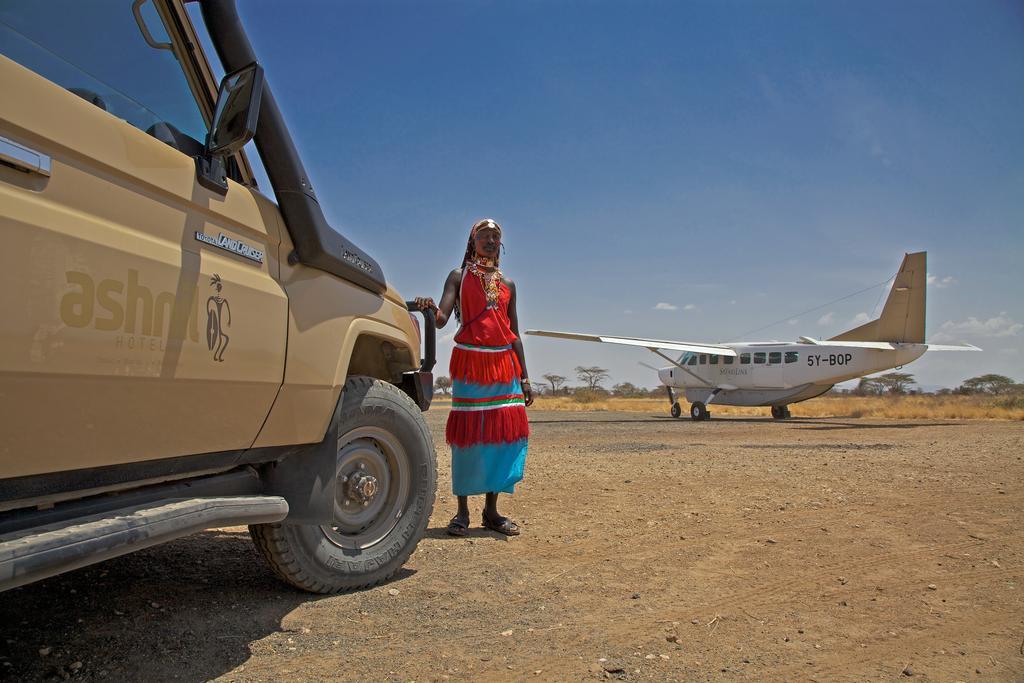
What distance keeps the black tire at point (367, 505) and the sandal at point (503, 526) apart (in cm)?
113

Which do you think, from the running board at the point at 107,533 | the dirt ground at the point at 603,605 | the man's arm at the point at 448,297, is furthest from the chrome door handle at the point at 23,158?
the man's arm at the point at 448,297

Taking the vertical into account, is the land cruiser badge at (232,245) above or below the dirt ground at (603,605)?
above

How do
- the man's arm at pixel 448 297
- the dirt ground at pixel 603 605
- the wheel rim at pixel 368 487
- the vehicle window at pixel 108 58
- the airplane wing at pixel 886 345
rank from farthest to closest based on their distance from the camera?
1. the airplane wing at pixel 886 345
2. the man's arm at pixel 448 297
3. the wheel rim at pixel 368 487
4. the dirt ground at pixel 603 605
5. the vehicle window at pixel 108 58

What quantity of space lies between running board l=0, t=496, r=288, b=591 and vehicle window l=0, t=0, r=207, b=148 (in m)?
1.33

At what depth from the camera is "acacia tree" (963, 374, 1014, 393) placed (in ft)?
190

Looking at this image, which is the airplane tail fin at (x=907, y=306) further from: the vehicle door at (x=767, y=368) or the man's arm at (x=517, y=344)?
the man's arm at (x=517, y=344)

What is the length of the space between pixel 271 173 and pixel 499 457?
8.10 feet

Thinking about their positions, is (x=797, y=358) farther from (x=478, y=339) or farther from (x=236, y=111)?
(x=236, y=111)

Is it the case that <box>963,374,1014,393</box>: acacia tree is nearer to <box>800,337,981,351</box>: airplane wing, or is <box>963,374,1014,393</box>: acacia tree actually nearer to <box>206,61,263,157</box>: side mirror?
<box>800,337,981,351</box>: airplane wing

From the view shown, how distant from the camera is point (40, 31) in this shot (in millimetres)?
2072

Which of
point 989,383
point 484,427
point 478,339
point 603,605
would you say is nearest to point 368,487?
point 603,605

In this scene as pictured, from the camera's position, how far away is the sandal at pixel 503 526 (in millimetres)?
4559

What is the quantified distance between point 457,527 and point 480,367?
1124 millimetres

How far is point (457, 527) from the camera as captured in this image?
4.56 meters
